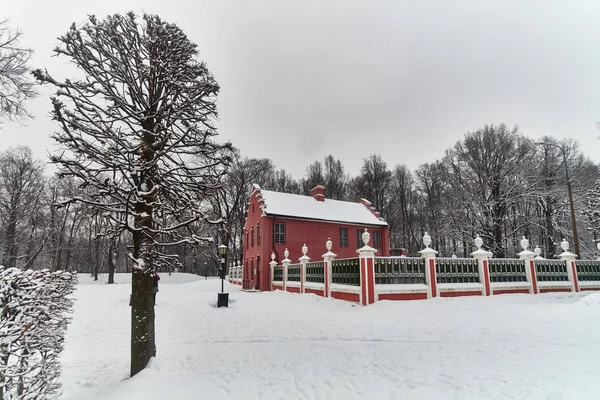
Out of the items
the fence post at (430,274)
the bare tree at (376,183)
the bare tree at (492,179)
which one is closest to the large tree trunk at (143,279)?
the fence post at (430,274)

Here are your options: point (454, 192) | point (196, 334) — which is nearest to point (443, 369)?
point (196, 334)

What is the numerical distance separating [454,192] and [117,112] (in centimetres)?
2920

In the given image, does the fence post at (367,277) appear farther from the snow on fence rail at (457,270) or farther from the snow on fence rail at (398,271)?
the snow on fence rail at (457,270)

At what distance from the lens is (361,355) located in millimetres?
6328

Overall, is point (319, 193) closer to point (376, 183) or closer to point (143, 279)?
point (376, 183)

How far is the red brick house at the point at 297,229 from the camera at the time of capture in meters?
23.9

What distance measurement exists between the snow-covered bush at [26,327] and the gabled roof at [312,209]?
19.7 meters

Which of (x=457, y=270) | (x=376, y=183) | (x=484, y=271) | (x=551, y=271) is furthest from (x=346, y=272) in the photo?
(x=376, y=183)

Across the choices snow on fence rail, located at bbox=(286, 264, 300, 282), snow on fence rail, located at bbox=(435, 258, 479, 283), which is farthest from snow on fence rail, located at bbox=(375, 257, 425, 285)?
snow on fence rail, located at bbox=(286, 264, 300, 282)

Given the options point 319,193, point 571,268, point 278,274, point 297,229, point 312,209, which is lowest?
point 278,274

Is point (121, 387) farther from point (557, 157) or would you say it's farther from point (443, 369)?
point (557, 157)

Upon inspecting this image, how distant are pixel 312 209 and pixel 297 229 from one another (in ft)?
8.65

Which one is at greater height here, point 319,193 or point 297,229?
point 319,193

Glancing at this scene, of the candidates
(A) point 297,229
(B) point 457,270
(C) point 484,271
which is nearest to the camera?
(B) point 457,270
